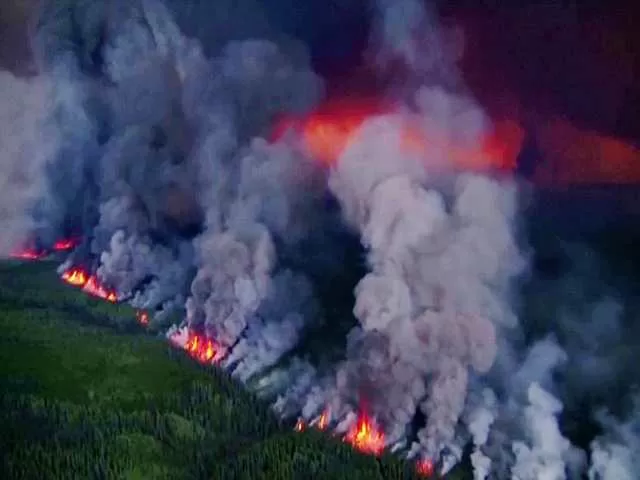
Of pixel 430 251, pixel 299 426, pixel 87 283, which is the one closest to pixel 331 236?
pixel 430 251

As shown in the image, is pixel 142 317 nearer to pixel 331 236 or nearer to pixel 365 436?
pixel 331 236

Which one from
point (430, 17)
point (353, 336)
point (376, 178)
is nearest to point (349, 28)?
point (430, 17)

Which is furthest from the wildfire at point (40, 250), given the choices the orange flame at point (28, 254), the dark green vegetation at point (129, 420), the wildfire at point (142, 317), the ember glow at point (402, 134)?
the ember glow at point (402, 134)

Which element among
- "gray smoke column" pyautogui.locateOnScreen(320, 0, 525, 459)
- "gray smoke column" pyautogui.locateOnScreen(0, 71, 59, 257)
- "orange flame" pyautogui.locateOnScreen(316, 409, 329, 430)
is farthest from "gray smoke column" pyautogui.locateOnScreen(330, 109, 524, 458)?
"gray smoke column" pyautogui.locateOnScreen(0, 71, 59, 257)

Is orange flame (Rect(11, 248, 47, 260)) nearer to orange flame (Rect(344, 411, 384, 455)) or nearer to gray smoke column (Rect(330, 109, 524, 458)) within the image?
gray smoke column (Rect(330, 109, 524, 458))

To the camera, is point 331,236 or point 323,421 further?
point 331,236

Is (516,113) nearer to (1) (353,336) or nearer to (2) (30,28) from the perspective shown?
(1) (353,336)

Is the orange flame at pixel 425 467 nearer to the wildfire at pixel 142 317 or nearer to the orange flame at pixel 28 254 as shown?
the wildfire at pixel 142 317
